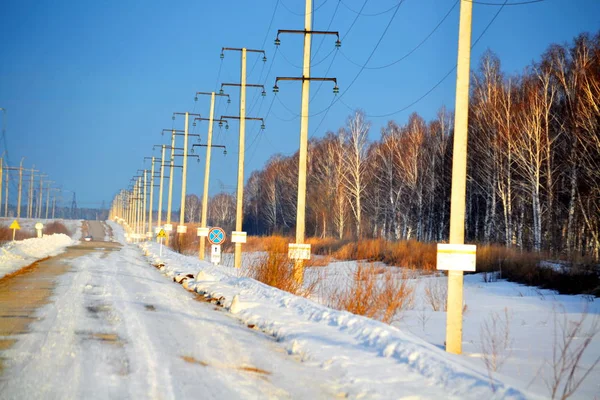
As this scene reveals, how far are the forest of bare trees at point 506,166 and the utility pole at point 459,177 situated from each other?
1464 centimetres

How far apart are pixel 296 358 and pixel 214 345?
1.32 metres

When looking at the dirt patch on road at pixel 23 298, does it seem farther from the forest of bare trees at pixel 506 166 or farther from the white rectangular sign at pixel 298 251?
the forest of bare trees at pixel 506 166

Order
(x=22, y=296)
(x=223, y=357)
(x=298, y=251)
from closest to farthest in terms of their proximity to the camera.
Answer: (x=223, y=357) → (x=22, y=296) → (x=298, y=251)

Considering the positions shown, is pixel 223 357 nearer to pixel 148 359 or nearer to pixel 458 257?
pixel 148 359

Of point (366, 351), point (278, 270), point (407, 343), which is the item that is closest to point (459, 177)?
point (407, 343)

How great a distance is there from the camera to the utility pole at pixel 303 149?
736 inches

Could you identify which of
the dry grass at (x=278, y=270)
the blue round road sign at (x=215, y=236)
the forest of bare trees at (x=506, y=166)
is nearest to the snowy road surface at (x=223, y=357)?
the dry grass at (x=278, y=270)

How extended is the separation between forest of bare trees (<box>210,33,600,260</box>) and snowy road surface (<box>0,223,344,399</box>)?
16.6m

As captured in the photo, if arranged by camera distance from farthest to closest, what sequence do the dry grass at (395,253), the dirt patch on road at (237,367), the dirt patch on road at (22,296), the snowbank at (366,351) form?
the dry grass at (395,253) → the dirt patch on road at (22,296) → the dirt patch on road at (237,367) → the snowbank at (366,351)

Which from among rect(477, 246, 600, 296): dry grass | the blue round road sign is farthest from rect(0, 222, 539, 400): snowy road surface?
the blue round road sign

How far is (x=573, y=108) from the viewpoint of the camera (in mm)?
34281

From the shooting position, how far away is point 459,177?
33.6ft

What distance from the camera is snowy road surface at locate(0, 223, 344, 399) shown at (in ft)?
21.6

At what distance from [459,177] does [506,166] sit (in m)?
32.7
